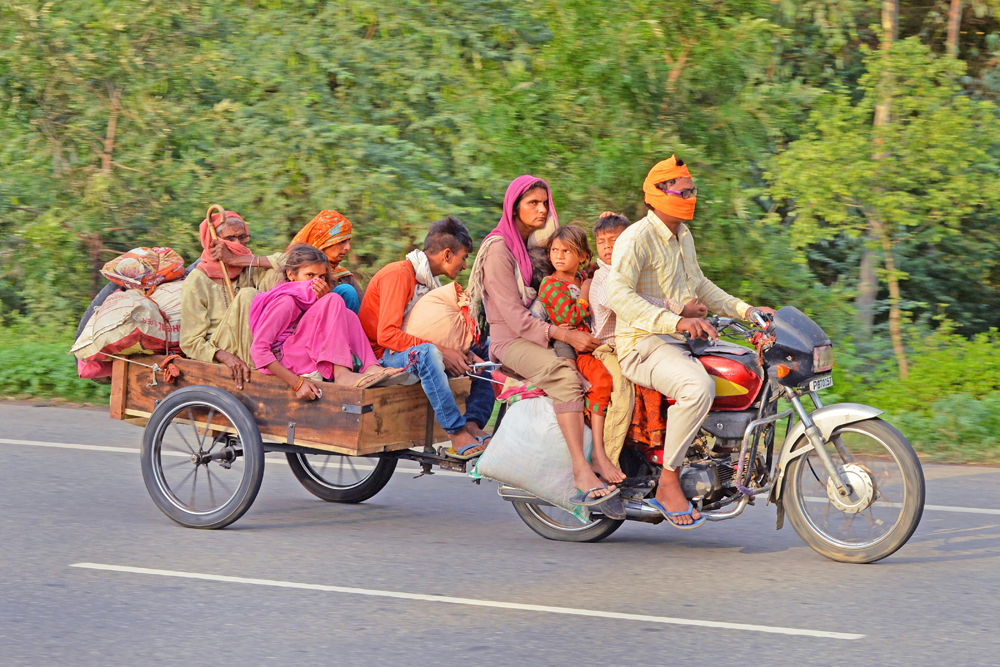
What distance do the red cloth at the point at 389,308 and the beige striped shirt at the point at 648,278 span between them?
124 centimetres

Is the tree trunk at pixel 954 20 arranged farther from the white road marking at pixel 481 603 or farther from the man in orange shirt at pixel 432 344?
the white road marking at pixel 481 603

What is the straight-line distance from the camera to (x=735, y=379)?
19.2ft

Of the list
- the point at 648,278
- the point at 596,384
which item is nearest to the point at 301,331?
the point at 596,384

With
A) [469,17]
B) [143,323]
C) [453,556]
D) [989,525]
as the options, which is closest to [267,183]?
[469,17]

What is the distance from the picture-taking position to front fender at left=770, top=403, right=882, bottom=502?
18.5ft

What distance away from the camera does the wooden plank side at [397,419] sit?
6254 millimetres

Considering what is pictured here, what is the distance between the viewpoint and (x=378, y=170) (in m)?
11.5

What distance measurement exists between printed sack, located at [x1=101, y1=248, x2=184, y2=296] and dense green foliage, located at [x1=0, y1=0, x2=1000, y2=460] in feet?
14.4

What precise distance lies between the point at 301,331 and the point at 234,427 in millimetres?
658

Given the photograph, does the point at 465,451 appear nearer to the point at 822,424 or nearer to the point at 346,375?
the point at 346,375

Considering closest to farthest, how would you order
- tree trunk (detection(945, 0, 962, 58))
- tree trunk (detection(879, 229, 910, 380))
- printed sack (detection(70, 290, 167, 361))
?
printed sack (detection(70, 290, 167, 361)), tree trunk (detection(879, 229, 910, 380)), tree trunk (detection(945, 0, 962, 58))

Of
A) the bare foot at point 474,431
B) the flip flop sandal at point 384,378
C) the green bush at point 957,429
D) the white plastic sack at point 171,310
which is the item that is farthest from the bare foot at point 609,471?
the green bush at point 957,429

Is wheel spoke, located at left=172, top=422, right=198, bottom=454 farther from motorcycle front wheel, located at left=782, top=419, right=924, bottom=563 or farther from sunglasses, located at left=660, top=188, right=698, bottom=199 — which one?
motorcycle front wheel, located at left=782, top=419, right=924, bottom=563

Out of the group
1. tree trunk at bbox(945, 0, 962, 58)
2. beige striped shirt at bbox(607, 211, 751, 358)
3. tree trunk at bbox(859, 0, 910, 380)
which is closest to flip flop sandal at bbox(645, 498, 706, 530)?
beige striped shirt at bbox(607, 211, 751, 358)
